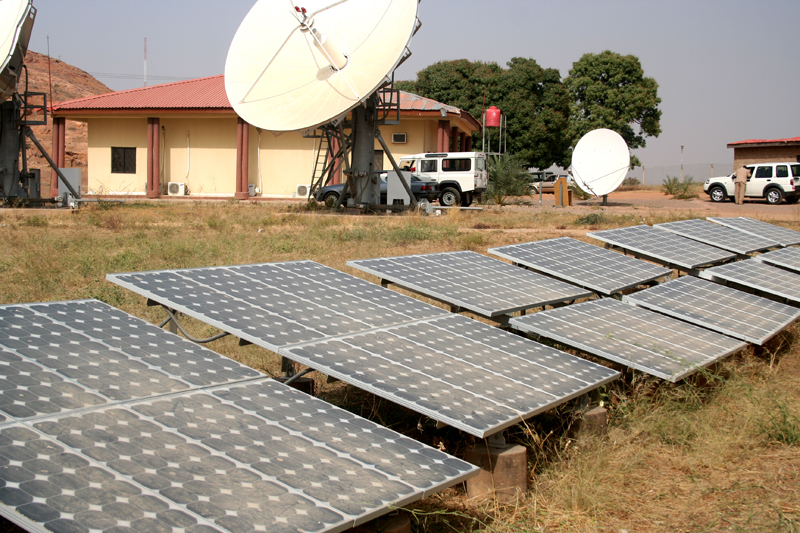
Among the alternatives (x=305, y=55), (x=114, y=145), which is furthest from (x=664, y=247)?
(x=114, y=145)

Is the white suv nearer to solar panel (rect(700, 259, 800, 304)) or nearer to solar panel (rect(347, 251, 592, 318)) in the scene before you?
solar panel (rect(700, 259, 800, 304))

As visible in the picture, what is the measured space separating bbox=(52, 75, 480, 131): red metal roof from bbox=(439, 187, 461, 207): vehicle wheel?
Result: 4.32m

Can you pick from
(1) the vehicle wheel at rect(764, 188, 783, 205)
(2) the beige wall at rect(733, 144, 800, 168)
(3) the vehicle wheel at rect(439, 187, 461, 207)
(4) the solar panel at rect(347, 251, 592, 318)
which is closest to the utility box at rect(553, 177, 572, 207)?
(3) the vehicle wheel at rect(439, 187, 461, 207)

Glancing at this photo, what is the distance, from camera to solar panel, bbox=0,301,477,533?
196cm

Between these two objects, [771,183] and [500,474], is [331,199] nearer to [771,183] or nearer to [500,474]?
[500,474]

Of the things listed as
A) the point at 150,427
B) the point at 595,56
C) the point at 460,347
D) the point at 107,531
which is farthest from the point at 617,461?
the point at 595,56

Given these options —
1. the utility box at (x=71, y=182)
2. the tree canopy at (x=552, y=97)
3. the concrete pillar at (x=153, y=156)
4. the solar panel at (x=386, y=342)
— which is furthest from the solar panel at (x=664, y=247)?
the tree canopy at (x=552, y=97)

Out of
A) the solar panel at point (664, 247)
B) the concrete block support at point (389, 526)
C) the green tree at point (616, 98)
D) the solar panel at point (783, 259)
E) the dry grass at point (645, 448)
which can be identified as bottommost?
the dry grass at point (645, 448)

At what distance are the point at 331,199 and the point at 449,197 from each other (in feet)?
17.7

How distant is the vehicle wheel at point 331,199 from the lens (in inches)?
875

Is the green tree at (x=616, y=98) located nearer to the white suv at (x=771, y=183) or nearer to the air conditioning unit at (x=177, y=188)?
the white suv at (x=771, y=183)

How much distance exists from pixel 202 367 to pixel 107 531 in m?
1.32

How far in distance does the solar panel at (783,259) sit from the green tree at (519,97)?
1761 inches

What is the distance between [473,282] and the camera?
537cm
